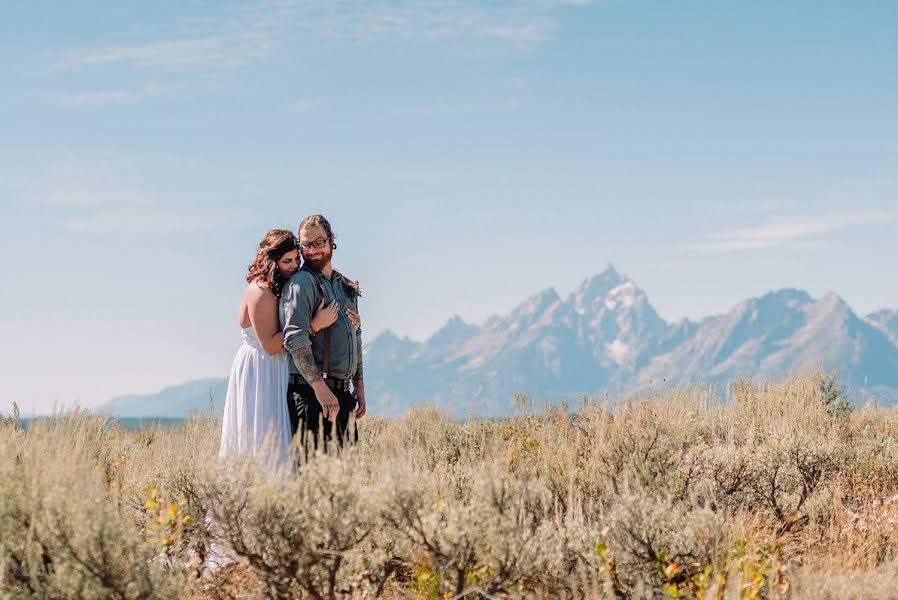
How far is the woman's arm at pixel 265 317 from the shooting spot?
6145 millimetres

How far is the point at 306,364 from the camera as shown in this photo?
603 cm

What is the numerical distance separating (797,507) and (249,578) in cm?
478

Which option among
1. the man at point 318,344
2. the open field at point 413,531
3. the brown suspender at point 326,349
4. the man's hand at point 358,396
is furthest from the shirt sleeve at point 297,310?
the man's hand at point 358,396

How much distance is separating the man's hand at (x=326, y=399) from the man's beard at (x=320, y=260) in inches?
34.0

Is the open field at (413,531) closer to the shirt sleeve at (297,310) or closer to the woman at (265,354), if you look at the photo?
the woman at (265,354)

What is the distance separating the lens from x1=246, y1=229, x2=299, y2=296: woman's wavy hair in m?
6.23

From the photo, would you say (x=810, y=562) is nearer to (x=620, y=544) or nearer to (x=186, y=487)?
(x=620, y=544)

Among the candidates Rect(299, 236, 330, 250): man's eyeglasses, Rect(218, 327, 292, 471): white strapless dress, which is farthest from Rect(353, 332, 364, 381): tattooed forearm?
Rect(299, 236, 330, 250): man's eyeglasses

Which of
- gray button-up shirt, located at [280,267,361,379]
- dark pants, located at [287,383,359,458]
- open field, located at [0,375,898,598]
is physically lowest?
open field, located at [0,375,898,598]

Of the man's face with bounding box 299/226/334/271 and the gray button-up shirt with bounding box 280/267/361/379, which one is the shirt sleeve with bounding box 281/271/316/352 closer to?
the gray button-up shirt with bounding box 280/267/361/379

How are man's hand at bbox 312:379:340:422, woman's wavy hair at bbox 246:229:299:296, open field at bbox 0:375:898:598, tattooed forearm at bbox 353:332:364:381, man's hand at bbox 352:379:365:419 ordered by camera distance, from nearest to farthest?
open field at bbox 0:375:898:598
man's hand at bbox 312:379:340:422
woman's wavy hair at bbox 246:229:299:296
tattooed forearm at bbox 353:332:364:381
man's hand at bbox 352:379:365:419

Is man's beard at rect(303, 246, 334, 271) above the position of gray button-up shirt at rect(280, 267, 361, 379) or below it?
above

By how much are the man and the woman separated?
0.26 ft

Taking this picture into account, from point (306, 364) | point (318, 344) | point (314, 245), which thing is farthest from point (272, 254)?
point (306, 364)
